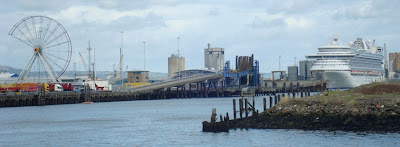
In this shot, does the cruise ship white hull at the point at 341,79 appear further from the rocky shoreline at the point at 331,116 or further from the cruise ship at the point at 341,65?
the rocky shoreline at the point at 331,116

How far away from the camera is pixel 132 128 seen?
208ft

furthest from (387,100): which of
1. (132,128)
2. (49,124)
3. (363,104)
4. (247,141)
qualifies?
(49,124)

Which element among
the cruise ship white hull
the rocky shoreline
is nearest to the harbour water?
the rocky shoreline

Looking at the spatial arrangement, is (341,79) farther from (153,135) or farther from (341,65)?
(153,135)

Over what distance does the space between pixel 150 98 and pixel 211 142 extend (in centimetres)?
10947

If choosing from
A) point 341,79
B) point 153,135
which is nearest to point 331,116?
point 153,135

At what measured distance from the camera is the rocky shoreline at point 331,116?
47250 mm

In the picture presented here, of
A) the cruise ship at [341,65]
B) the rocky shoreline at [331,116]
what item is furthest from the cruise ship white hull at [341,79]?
the rocky shoreline at [331,116]

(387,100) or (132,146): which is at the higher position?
(387,100)

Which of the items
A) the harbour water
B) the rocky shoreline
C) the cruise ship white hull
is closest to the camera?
the harbour water

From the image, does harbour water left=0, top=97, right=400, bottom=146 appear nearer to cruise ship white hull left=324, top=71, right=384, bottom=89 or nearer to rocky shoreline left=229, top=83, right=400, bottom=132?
rocky shoreline left=229, top=83, right=400, bottom=132

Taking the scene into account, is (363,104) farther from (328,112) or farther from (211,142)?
(211,142)

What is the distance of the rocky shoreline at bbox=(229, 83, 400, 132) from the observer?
1860 inches

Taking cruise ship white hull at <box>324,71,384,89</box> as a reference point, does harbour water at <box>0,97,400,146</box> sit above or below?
below
